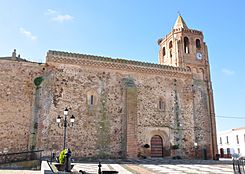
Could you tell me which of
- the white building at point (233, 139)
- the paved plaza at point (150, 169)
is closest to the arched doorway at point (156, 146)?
the paved plaza at point (150, 169)

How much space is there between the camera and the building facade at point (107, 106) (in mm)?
18844

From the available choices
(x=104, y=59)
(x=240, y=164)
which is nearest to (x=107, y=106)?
(x=104, y=59)

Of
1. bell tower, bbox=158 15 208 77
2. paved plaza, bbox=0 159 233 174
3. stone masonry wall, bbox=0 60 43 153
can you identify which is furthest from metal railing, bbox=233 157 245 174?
bell tower, bbox=158 15 208 77

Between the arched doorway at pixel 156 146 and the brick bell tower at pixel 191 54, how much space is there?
5.73 meters

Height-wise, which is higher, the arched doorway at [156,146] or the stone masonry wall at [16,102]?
the stone masonry wall at [16,102]

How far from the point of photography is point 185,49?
87.9 feet

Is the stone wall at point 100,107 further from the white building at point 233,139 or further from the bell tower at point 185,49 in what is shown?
the white building at point 233,139

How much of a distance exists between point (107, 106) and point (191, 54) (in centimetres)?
1139

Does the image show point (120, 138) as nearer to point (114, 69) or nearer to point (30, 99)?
point (114, 69)

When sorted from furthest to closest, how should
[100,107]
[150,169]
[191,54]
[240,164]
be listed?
[191,54]
[100,107]
[150,169]
[240,164]

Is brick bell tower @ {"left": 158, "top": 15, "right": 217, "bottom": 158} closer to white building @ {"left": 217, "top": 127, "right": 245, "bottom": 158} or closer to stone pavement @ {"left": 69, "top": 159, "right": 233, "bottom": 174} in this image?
stone pavement @ {"left": 69, "top": 159, "right": 233, "bottom": 174}

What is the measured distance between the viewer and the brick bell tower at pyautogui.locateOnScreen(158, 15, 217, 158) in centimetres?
2517

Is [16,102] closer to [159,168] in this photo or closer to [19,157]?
[19,157]

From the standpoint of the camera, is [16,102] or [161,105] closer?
[16,102]
